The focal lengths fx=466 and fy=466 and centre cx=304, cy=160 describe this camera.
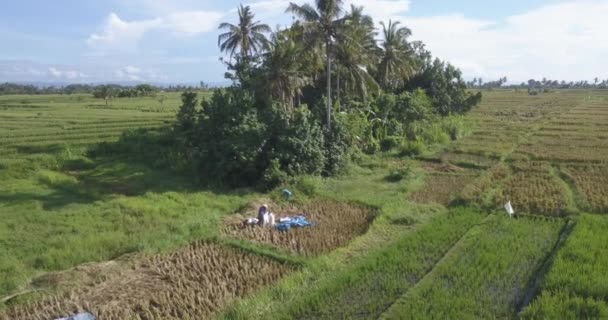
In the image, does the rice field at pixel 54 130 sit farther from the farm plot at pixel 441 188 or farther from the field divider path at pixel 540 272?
the field divider path at pixel 540 272

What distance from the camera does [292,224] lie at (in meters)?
12.6

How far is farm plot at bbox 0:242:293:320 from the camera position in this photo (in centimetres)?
799

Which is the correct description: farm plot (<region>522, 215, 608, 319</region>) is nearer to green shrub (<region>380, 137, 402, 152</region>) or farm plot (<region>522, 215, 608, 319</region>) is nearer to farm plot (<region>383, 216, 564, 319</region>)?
farm plot (<region>383, 216, 564, 319</region>)

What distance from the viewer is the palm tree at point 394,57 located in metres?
31.6

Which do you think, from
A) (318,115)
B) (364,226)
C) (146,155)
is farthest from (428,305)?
(146,155)

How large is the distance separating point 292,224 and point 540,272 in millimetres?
6054

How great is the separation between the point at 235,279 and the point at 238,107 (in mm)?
10346

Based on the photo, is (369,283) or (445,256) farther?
(445,256)

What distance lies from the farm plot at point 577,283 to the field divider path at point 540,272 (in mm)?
147

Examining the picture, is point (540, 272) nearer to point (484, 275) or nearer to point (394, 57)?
point (484, 275)

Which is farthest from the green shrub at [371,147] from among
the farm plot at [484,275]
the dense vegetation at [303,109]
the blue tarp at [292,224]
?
Result: the farm plot at [484,275]

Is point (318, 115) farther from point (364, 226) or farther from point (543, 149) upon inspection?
point (543, 149)

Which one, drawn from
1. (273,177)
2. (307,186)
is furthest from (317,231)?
(273,177)

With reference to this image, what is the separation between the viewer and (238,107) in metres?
18.7
